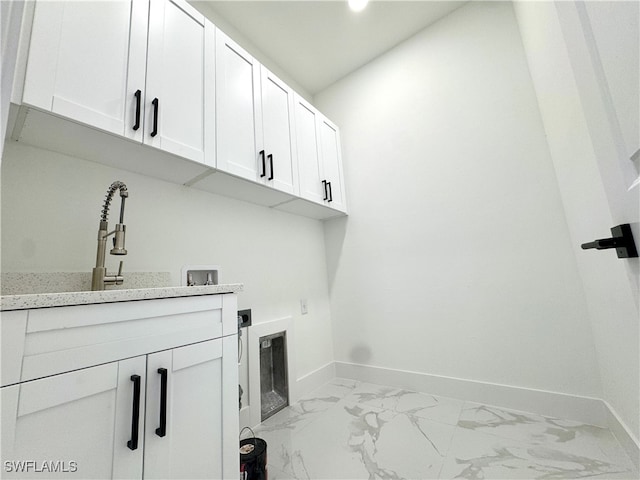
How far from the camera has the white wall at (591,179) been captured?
2.18 ft

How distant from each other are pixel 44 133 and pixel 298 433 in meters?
1.78

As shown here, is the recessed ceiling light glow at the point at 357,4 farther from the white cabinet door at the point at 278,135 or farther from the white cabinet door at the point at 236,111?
the white cabinet door at the point at 236,111

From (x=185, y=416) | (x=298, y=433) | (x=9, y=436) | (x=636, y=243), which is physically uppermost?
(x=636, y=243)

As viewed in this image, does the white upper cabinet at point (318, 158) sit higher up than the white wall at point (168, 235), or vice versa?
the white upper cabinet at point (318, 158)

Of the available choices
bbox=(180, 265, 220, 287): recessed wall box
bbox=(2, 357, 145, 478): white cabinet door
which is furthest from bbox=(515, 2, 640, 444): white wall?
bbox=(180, 265, 220, 287): recessed wall box

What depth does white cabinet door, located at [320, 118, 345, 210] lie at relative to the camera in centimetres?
213

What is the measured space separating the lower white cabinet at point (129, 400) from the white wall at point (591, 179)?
3.94 feet

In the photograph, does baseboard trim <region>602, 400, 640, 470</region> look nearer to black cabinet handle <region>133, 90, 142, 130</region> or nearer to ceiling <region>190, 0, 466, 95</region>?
black cabinet handle <region>133, 90, 142, 130</region>

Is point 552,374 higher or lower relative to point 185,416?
lower

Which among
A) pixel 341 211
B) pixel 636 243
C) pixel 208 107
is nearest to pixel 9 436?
pixel 208 107

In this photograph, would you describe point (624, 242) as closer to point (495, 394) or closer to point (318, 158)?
point (495, 394)

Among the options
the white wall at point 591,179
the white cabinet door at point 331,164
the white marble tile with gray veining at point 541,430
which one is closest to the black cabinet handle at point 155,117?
the white cabinet door at point 331,164

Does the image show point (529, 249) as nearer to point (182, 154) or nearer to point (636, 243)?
point (636, 243)

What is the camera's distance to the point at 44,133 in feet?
3.06
